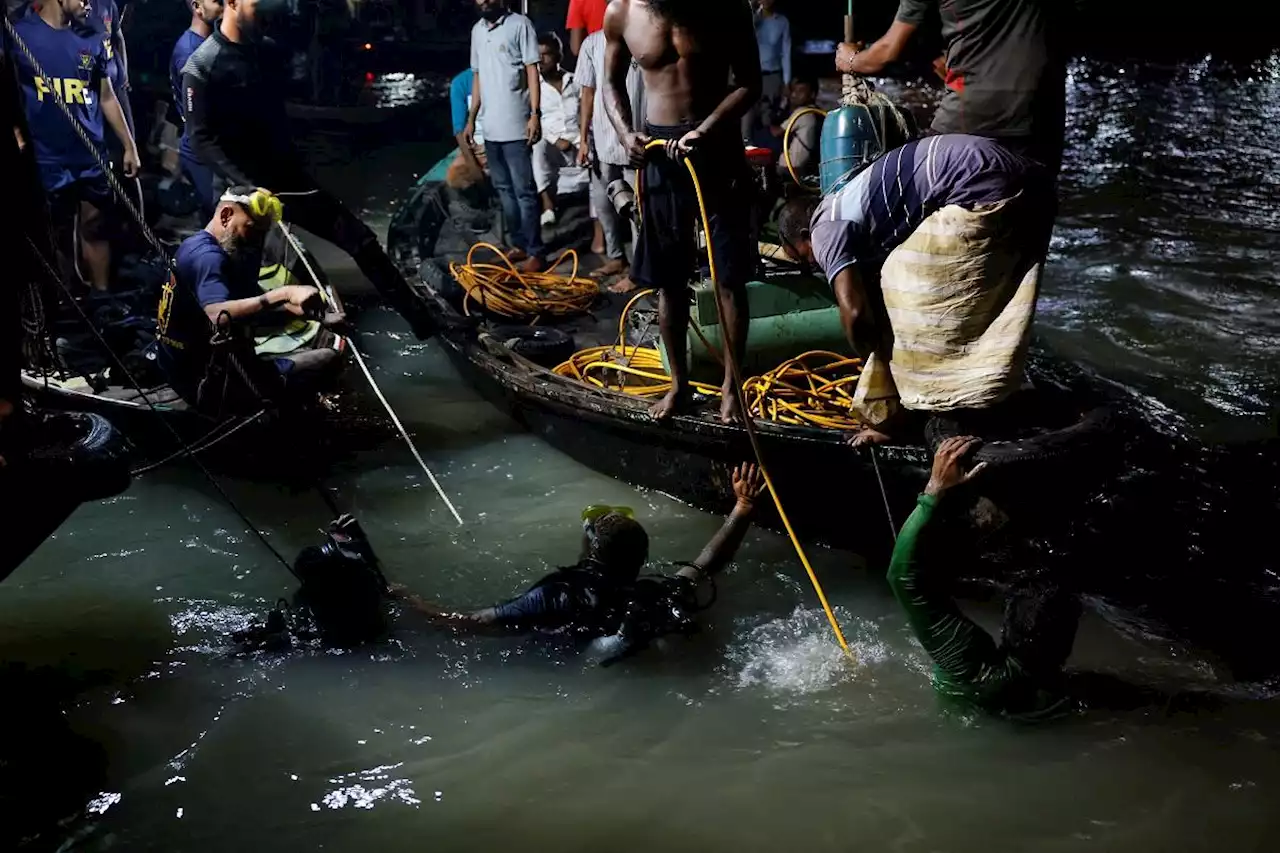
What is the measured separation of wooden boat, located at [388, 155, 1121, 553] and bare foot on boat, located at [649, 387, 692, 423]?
62 mm

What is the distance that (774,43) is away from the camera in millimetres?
11164

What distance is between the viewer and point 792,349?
22.4 feet

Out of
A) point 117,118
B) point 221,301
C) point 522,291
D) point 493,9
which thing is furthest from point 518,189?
point 221,301

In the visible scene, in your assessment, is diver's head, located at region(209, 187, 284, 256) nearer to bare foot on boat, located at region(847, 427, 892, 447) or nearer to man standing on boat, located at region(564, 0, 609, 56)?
bare foot on boat, located at region(847, 427, 892, 447)

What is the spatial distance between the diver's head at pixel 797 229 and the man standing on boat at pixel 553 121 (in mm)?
3932

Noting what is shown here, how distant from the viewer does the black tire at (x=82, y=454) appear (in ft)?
15.4

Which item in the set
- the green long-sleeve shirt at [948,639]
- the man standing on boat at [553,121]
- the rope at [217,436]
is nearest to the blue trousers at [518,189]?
the man standing on boat at [553,121]

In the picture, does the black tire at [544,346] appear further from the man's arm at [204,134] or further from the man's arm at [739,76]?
the man's arm at [739,76]

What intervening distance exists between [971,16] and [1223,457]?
3.66 meters

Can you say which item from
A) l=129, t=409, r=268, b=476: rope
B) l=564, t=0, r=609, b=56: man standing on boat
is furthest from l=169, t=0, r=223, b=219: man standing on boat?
l=564, t=0, r=609, b=56: man standing on boat

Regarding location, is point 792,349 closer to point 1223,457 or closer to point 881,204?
point 881,204

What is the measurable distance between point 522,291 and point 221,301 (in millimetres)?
2883

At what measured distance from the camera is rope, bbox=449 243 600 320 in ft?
27.8

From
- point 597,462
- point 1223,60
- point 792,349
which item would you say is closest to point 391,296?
point 597,462
